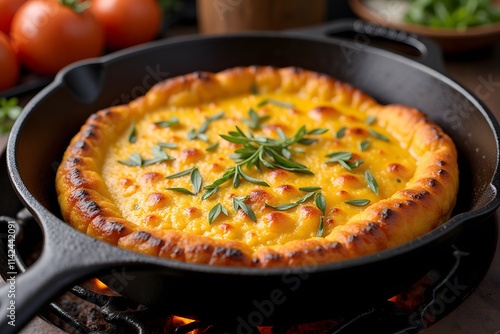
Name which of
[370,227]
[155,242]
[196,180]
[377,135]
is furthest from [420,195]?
[155,242]

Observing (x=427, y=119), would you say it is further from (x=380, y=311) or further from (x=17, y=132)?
(x=17, y=132)

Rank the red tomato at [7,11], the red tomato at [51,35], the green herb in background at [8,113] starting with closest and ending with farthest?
the green herb in background at [8,113] < the red tomato at [51,35] < the red tomato at [7,11]

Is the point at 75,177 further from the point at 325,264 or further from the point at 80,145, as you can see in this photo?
the point at 325,264

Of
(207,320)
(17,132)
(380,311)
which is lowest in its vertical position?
(380,311)

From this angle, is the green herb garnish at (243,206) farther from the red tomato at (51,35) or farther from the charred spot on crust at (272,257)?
the red tomato at (51,35)

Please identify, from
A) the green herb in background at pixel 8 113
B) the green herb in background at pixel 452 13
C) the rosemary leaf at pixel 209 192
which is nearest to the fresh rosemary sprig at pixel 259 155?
the rosemary leaf at pixel 209 192

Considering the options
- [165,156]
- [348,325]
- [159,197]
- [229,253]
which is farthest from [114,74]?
[348,325]

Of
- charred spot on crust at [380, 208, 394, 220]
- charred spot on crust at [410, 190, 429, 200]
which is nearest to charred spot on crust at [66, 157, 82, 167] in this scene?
charred spot on crust at [380, 208, 394, 220]
